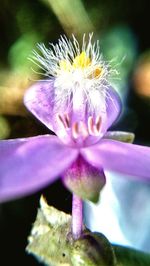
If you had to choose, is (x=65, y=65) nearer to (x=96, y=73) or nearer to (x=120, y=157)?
(x=96, y=73)

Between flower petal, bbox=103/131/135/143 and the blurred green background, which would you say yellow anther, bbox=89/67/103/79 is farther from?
the blurred green background

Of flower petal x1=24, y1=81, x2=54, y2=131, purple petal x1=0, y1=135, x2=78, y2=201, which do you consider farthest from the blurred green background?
purple petal x1=0, y1=135, x2=78, y2=201

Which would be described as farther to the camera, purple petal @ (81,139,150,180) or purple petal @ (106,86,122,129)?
purple petal @ (106,86,122,129)

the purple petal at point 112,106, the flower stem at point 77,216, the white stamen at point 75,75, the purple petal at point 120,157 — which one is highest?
the white stamen at point 75,75

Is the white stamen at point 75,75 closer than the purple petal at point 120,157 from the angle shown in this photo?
No

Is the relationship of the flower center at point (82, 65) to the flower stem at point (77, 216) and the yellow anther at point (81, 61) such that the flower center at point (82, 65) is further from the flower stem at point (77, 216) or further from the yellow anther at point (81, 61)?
the flower stem at point (77, 216)

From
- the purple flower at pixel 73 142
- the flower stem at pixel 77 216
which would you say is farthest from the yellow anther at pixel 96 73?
the flower stem at pixel 77 216

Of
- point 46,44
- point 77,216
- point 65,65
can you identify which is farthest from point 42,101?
point 46,44
